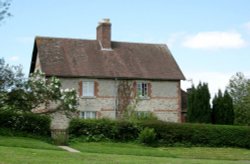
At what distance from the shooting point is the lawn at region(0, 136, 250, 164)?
1778 centimetres

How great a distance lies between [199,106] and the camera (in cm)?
4219

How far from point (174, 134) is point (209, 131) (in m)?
2.59

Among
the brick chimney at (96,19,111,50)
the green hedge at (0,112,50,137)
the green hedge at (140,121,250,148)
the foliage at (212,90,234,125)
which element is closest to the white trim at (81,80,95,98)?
the brick chimney at (96,19,111,50)

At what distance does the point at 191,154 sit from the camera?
29.8 metres

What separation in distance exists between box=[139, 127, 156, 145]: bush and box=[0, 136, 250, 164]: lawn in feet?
3.45

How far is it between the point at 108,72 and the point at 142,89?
3346 mm

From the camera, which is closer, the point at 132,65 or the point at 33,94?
the point at 33,94

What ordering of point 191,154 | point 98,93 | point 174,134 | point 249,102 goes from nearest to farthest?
point 191,154
point 174,134
point 98,93
point 249,102

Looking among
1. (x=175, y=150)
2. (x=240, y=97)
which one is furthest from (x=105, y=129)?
(x=240, y=97)

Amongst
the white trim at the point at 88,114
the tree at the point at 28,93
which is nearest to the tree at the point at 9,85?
the tree at the point at 28,93

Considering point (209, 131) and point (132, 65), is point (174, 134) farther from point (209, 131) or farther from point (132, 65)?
point (132, 65)

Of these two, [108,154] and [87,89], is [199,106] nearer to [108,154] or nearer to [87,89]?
[87,89]

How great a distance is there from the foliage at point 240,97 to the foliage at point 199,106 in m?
10.4

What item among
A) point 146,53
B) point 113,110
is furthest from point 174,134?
point 146,53
